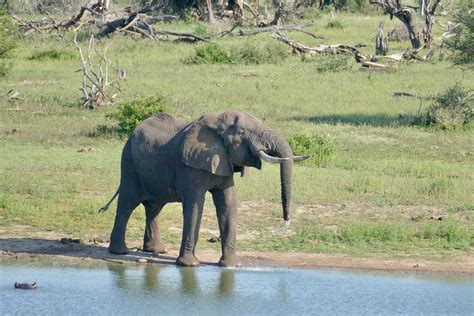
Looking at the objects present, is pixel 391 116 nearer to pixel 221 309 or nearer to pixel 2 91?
pixel 2 91

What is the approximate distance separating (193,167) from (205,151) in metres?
0.22

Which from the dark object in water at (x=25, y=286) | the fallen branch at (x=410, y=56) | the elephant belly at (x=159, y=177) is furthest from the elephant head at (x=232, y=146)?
the fallen branch at (x=410, y=56)

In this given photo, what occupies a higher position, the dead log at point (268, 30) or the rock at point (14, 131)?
the rock at point (14, 131)

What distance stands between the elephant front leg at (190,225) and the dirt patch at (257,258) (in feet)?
1.14

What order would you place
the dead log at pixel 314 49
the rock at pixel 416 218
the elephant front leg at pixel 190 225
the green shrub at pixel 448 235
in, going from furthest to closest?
the dead log at pixel 314 49 < the rock at pixel 416 218 < the green shrub at pixel 448 235 < the elephant front leg at pixel 190 225

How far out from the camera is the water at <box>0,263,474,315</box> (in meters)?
10.6

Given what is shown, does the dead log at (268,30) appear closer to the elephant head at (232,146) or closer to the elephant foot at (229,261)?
the elephant foot at (229,261)

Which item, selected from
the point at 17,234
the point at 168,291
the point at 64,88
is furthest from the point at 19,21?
the point at 168,291

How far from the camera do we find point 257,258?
484 inches

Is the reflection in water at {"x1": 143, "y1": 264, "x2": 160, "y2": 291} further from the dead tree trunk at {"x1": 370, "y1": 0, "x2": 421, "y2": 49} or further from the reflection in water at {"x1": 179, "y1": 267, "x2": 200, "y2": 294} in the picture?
the dead tree trunk at {"x1": 370, "y1": 0, "x2": 421, "y2": 49}

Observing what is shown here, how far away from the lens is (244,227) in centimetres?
Result: 1366

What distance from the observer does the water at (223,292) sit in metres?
10.6

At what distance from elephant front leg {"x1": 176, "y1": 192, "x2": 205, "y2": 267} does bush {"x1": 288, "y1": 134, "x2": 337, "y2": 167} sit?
237 inches

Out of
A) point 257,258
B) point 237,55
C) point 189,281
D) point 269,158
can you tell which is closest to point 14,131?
point 257,258
